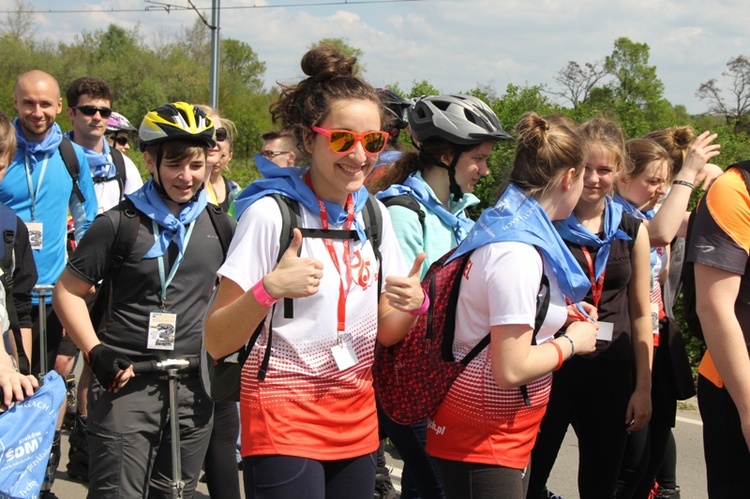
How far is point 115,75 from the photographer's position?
155ft

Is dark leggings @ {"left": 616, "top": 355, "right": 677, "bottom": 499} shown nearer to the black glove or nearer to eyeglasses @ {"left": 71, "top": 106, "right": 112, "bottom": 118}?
the black glove

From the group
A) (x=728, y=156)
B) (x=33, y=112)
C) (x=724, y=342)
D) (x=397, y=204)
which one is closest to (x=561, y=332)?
(x=724, y=342)

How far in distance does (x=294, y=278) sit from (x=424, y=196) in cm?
162

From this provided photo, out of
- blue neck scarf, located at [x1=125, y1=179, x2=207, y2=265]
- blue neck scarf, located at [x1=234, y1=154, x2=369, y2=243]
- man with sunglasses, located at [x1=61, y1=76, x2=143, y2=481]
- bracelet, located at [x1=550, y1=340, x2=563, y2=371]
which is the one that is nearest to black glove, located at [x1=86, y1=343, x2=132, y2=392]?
blue neck scarf, located at [x1=125, y1=179, x2=207, y2=265]

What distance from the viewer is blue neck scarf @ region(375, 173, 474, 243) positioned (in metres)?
3.81

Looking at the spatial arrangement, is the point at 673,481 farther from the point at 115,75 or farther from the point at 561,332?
the point at 115,75

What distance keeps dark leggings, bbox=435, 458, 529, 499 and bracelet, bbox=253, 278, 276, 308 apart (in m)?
0.92

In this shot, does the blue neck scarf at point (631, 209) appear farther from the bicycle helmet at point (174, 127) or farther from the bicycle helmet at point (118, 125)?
the bicycle helmet at point (118, 125)

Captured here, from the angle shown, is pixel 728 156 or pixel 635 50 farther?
pixel 635 50

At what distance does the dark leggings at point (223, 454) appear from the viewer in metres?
3.87

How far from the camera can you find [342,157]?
2.61 meters

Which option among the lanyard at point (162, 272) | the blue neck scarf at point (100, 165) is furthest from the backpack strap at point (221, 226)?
the blue neck scarf at point (100, 165)

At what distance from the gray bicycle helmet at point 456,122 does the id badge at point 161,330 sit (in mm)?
1506

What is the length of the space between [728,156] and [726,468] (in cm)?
600
